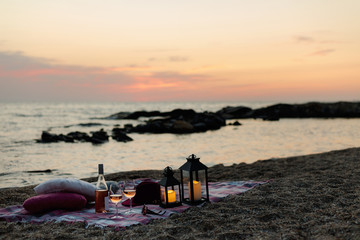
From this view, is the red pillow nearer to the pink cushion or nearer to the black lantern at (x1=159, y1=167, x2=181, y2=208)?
the pink cushion

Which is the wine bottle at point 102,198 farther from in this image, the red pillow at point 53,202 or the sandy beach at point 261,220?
the sandy beach at point 261,220

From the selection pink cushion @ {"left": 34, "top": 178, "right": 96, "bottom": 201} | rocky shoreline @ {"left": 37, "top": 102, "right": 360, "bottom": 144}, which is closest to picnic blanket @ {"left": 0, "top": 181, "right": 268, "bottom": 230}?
pink cushion @ {"left": 34, "top": 178, "right": 96, "bottom": 201}

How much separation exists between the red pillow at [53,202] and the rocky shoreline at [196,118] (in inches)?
576

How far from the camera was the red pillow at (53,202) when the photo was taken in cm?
473

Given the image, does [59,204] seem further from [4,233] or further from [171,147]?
[171,147]

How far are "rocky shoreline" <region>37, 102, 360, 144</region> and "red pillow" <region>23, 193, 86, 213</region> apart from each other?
48.0 feet

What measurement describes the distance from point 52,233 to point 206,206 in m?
2.09

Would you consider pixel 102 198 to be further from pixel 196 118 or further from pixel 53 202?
pixel 196 118

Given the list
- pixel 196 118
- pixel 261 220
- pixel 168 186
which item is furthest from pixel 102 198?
pixel 196 118

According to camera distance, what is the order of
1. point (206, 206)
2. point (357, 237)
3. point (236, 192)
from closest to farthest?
point (357, 237), point (206, 206), point (236, 192)

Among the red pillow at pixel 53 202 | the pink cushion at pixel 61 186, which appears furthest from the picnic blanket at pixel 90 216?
the pink cushion at pixel 61 186

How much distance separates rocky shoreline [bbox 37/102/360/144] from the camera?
67.9 feet

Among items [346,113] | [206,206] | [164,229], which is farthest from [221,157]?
[346,113]

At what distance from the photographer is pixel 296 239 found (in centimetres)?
346
